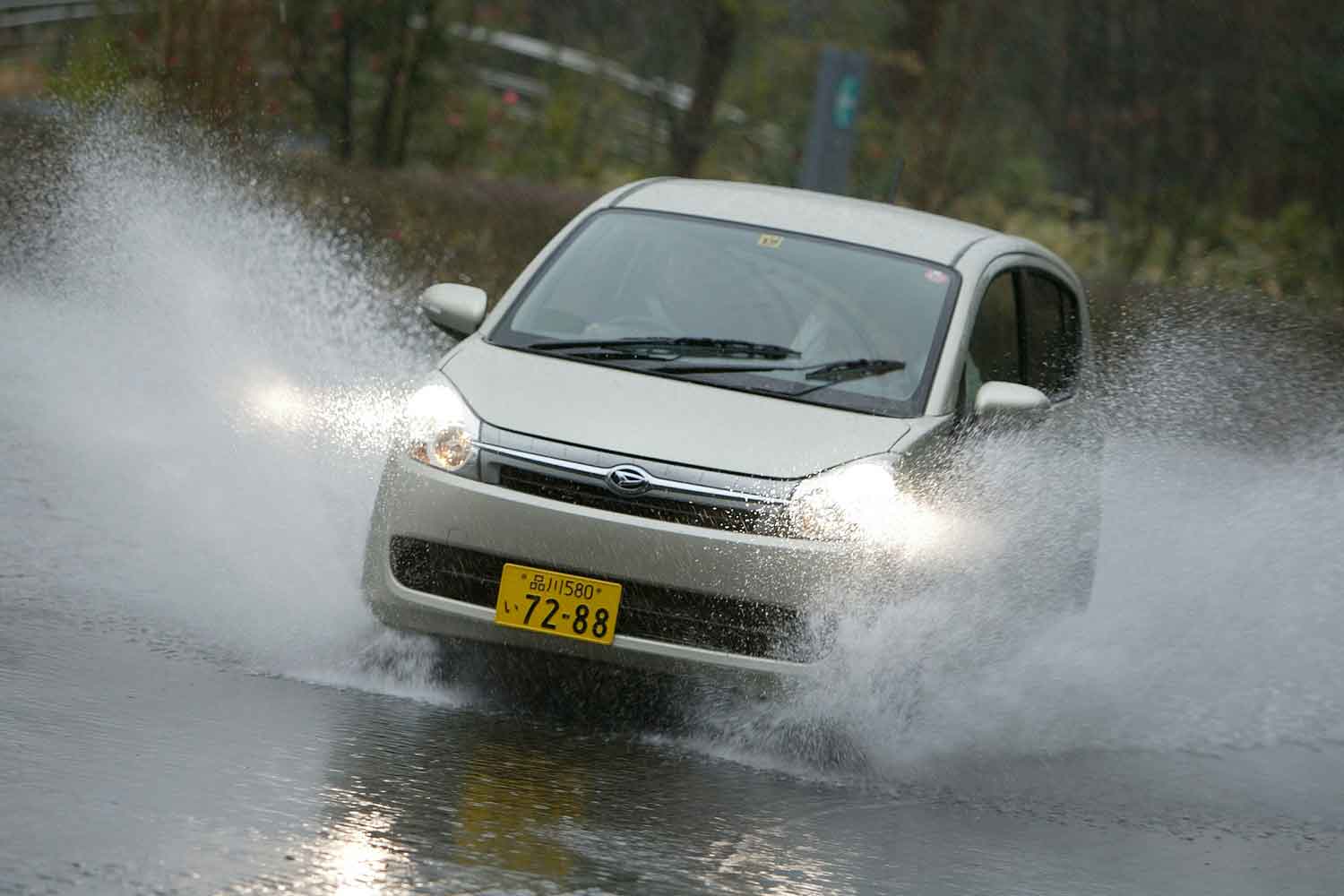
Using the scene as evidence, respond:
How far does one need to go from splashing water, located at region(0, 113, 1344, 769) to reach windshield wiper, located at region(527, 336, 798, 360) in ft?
2.61

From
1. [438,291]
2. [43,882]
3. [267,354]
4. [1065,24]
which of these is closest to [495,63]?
[1065,24]

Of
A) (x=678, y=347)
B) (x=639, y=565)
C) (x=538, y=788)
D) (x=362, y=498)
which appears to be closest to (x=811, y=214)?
(x=678, y=347)

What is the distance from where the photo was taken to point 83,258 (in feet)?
47.7

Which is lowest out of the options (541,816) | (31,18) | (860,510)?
(541,816)

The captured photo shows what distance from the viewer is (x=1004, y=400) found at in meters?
8.16

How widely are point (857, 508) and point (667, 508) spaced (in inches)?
23.0

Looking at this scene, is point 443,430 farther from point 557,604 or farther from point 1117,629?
point 1117,629

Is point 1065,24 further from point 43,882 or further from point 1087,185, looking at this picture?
point 43,882

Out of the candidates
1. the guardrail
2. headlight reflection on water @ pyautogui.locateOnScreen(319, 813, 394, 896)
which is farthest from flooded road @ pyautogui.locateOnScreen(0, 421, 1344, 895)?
the guardrail

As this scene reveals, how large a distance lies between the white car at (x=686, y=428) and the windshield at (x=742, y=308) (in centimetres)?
1

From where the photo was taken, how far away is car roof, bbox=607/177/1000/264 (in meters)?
8.88

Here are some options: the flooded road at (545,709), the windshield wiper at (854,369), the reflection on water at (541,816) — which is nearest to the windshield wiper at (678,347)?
the windshield wiper at (854,369)

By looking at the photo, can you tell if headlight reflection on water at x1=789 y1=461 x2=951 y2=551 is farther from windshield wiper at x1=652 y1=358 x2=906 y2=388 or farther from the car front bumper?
windshield wiper at x1=652 y1=358 x2=906 y2=388

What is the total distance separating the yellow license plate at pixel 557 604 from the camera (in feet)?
23.3
